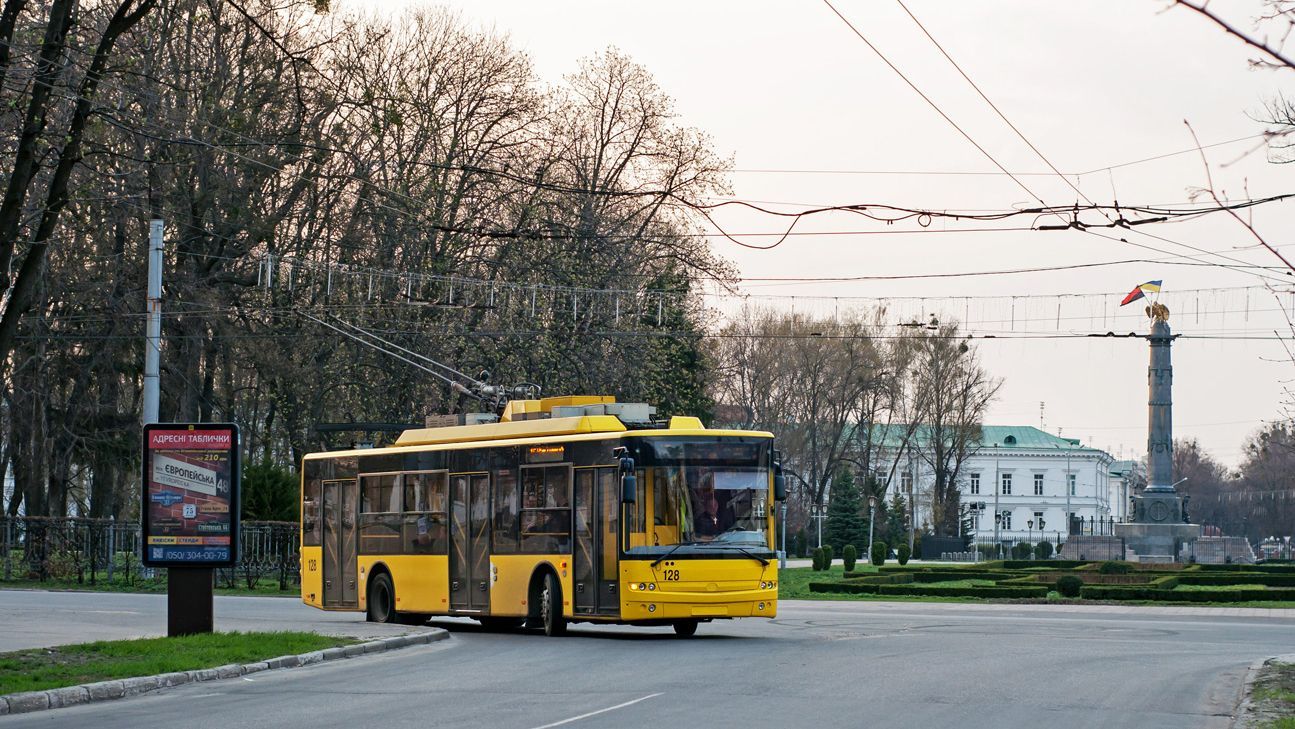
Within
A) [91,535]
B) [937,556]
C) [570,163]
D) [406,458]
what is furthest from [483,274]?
[937,556]

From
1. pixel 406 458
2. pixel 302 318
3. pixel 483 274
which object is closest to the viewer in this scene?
pixel 406 458

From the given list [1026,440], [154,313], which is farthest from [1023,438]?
[154,313]

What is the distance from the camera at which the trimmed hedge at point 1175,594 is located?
122 ft

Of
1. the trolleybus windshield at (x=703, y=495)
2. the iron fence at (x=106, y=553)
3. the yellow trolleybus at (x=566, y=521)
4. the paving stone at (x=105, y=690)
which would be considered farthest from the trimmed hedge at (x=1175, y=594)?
A: the paving stone at (x=105, y=690)

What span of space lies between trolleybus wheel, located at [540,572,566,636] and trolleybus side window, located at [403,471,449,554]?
246 cm

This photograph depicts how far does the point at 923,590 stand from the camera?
40.0 meters

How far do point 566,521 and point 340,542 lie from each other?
19.4ft

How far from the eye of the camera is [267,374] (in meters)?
41.1

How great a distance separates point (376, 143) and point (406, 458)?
1929 cm

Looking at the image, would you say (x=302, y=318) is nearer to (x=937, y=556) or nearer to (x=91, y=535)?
(x=91, y=535)

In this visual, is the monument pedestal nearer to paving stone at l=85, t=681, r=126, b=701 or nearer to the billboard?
the billboard

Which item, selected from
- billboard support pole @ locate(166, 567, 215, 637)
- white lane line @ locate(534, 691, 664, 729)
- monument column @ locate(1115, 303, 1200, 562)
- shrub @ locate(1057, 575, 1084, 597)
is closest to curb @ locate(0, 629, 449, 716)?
billboard support pole @ locate(166, 567, 215, 637)

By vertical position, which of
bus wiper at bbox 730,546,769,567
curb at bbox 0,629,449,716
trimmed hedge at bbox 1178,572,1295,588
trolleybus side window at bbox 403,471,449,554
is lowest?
trimmed hedge at bbox 1178,572,1295,588

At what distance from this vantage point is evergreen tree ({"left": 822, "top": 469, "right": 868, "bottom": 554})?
83.6m
